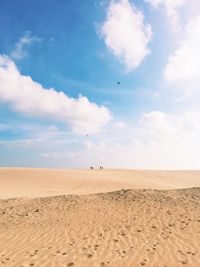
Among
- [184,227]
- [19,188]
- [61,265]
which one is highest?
[19,188]

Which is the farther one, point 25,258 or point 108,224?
point 108,224

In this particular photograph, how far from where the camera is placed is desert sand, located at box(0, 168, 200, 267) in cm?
1229

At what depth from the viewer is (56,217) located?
19109 millimetres

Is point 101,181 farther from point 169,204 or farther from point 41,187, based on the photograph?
point 169,204

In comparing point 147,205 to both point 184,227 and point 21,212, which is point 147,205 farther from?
point 21,212

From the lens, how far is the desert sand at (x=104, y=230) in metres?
12.3

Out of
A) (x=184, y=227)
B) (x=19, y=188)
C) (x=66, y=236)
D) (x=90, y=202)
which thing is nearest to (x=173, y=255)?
(x=184, y=227)

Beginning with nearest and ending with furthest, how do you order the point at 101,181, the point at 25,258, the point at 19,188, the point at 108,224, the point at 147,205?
the point at 25,258, the point at 108,224, the point at 147,205, the point at 19,188, the point at 101,181

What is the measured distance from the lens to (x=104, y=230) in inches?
632

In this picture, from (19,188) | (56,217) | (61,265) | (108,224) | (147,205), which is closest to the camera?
(61,265)

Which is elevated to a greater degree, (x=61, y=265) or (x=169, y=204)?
(x=169, y=204)

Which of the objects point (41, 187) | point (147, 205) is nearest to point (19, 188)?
point (41, 187)

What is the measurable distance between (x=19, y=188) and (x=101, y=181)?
1161cm

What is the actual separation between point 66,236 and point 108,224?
8.26 ft
